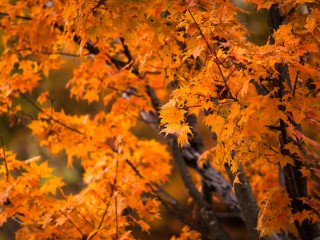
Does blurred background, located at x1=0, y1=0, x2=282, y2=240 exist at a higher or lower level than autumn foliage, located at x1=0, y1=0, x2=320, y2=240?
lower

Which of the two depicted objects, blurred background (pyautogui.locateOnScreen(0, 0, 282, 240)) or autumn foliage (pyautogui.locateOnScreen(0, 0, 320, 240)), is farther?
blurred background (pyautogui.locateOnScreen(0, 0, 282, 240))

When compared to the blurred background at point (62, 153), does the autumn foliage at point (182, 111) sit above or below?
above

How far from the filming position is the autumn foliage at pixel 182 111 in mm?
2557

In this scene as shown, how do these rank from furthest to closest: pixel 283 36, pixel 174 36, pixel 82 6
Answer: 1. pixel 174 36
2. pixel 82 6
3. pixel 283 36

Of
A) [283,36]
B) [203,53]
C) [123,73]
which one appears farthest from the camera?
[123,73]

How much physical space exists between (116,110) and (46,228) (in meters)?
1.77

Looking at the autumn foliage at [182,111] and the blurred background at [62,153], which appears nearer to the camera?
the autumn foliage at [182,111]

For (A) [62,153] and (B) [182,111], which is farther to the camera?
(A) [62,153]

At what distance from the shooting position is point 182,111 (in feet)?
8.52

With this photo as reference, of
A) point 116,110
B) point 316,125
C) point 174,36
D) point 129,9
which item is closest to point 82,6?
point 129,9

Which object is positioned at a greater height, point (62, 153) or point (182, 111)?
point (182, 111)

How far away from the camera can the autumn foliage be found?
2.56 metres

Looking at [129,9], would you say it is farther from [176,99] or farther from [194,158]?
[194,158]

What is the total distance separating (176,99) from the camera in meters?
2.57
